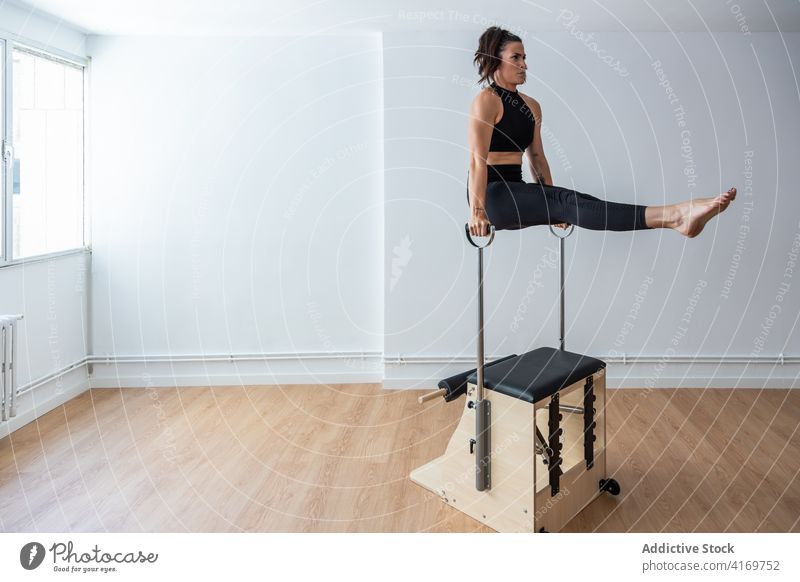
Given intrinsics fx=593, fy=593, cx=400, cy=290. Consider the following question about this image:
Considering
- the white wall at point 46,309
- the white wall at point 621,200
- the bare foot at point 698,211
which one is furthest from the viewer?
the white wall at point 621,200

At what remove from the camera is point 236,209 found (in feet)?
12.8

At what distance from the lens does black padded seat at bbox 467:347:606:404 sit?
200cm

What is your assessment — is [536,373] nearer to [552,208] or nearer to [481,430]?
[481,430]

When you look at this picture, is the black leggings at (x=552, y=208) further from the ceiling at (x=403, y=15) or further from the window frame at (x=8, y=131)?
the window frame at (x=8, y=131)

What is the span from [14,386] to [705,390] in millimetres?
3927

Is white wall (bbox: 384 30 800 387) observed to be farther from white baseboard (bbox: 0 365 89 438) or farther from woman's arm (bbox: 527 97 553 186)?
white baseboard (bbox: 0 365 89 438)

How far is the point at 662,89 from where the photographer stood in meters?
3.71

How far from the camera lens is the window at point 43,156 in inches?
125

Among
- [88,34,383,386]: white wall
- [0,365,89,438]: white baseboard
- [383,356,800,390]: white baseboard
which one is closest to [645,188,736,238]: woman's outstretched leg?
[383,356,800,390]: white baseboard

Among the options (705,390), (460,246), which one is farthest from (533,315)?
(705,390)

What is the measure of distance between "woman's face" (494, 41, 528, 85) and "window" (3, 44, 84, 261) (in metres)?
2.55

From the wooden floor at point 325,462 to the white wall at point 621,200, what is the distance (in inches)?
15.4

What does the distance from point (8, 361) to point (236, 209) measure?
1.59 meters

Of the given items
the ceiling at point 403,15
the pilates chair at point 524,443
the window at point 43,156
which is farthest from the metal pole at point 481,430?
the window at point 43,156
